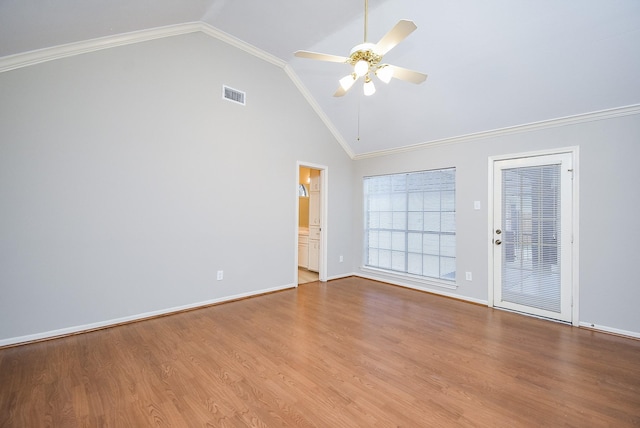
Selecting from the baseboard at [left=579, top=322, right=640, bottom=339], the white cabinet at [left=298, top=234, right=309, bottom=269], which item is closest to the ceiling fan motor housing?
the baseboard at [left=579, top=322, right=640, bottom=339]

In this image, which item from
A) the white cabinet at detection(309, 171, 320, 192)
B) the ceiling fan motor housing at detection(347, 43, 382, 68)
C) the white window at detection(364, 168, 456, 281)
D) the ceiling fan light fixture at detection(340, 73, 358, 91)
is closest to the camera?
the ceiling fan motor housing at detection(347, 43, 382, 68)

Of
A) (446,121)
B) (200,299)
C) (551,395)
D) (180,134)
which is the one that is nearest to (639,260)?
(551,395)

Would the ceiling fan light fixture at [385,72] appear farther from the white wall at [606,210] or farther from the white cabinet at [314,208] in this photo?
the white cabinet at [314,208]

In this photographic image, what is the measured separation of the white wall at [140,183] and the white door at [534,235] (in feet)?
10.5

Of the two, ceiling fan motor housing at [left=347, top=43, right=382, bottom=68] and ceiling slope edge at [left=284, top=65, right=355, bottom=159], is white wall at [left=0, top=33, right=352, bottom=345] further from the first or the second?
ceiling fan motor housing at [left=347, top=43, right=382, bottom=68]

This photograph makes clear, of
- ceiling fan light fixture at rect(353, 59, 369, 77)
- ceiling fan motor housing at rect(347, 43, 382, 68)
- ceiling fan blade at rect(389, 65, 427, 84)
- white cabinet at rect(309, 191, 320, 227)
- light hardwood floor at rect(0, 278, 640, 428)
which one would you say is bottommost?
light hardwood floor at rect(0, 278, 640, 428)

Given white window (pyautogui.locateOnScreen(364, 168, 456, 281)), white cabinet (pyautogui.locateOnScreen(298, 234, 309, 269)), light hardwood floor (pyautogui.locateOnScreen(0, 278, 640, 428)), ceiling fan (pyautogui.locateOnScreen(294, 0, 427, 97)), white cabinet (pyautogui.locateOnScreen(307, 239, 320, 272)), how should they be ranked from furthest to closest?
white cabinet (pyautogui.locateOnScreen(298, 234, 309, 269)) → white cabinet (pyautogui.locateOnScreen(307, 239, 320, 272)) → white window (pyautogui.locateOnScreen(364, 168, 456, 281)) → ceiling fan (pyautogui.locateOnScreen(294, 0, 427, 97)) → light hardwood floor (pyautogui.locateOnScreen(0, 278, 640, 428))

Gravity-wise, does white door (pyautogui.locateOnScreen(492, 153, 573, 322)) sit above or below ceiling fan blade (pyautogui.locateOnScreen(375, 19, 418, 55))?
below

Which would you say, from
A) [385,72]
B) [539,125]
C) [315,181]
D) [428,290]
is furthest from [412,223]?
[385,72]

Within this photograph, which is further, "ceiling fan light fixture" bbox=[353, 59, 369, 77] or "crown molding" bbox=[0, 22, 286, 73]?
"crown molding" bbox=[0, 22, 286, 73]

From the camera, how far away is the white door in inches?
133

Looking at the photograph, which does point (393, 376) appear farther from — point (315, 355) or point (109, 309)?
point (109, 309)

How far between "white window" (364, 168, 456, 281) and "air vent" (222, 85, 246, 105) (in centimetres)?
285

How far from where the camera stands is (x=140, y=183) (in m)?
3.28
